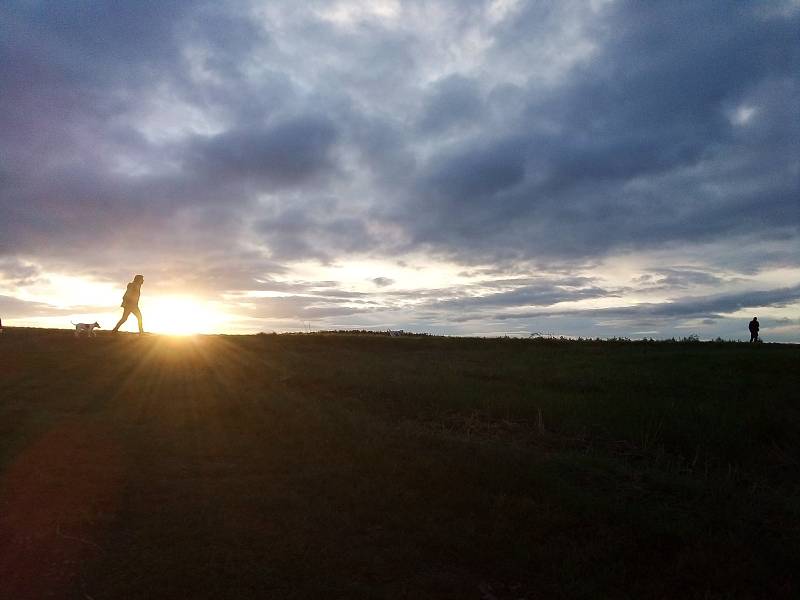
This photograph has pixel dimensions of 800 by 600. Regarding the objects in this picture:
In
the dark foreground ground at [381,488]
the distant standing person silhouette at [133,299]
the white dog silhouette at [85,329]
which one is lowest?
the dark foreground ground at [381,488]

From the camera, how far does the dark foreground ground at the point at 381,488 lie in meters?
5.17

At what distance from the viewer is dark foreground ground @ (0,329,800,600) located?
5.17 metres

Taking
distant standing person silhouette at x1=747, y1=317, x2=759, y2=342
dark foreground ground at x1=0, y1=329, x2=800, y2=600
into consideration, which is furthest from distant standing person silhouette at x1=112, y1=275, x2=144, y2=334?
distant standing person silhouette at x1=747, y1=317, x2=759, y2=342

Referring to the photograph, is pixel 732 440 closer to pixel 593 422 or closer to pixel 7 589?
pixel 593 422

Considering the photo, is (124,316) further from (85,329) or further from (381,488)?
(381,488)

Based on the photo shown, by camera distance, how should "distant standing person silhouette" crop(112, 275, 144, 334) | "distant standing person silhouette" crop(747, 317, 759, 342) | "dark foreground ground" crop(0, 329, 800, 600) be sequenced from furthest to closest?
"distant standing person silhouette" crop(747, 317, 759, 342) < "distant standing person silhouette" crop(112, 275, 144, 334) < "dark foreground ground" crop(0, 329, 800, 600)

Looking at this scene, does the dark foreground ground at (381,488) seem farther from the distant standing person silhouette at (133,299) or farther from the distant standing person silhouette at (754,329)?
the distant standing person silhouette at (754,329)

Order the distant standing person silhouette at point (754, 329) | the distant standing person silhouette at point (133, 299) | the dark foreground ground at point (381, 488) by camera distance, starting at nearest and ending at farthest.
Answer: the dark foreground ground at point (381, 488) → the distant standing person silhouette at point (133, 299) → the distant standing person silhouette at point (754, 329)

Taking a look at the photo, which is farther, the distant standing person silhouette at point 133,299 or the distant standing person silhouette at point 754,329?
the distant standing person silhouette at point 754,329

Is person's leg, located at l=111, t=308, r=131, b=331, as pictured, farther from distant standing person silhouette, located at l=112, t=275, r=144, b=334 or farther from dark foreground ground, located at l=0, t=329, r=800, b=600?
dark foreground ground, located at l=0, t=329, r=800, b=600

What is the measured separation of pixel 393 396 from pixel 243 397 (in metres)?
3.08

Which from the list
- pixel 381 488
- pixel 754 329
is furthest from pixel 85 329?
pixel 754 329

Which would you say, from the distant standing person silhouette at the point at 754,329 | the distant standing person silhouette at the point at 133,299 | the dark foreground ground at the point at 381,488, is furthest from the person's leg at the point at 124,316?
the distant standing person silhouette at the point at 754,329

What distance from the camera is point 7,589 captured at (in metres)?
4.56
